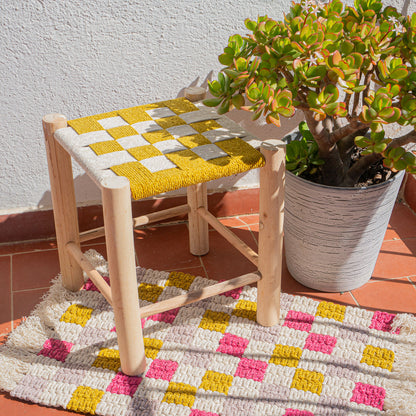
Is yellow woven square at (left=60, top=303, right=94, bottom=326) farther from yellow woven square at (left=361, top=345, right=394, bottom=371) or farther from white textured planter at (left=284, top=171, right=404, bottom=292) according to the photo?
Answer: yellow woven square at (left=361, top=345, right=394, bottom=371)

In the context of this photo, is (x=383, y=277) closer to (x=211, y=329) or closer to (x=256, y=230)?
(x=256, y=230)

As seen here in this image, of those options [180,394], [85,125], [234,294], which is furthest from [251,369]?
[85,125]

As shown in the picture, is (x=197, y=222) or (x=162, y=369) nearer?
(x=162, y=369)

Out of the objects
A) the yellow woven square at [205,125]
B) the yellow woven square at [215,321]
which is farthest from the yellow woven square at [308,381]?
the yellow woven square at [205,125]

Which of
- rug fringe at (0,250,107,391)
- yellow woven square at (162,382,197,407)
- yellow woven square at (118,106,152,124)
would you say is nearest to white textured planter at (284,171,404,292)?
yellow woven square at (118,106,152,124)

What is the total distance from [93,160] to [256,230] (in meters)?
0.87

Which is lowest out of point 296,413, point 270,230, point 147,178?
point 296,413

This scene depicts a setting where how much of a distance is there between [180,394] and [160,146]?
1.99ft

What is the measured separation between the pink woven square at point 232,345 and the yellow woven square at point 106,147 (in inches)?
23.4

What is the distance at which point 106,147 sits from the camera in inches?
56.2

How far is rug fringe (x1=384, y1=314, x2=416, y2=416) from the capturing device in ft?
4.59

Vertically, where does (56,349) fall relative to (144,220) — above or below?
below

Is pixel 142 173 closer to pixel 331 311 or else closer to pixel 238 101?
pixel 238 101

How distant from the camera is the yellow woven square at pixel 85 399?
1.43m
